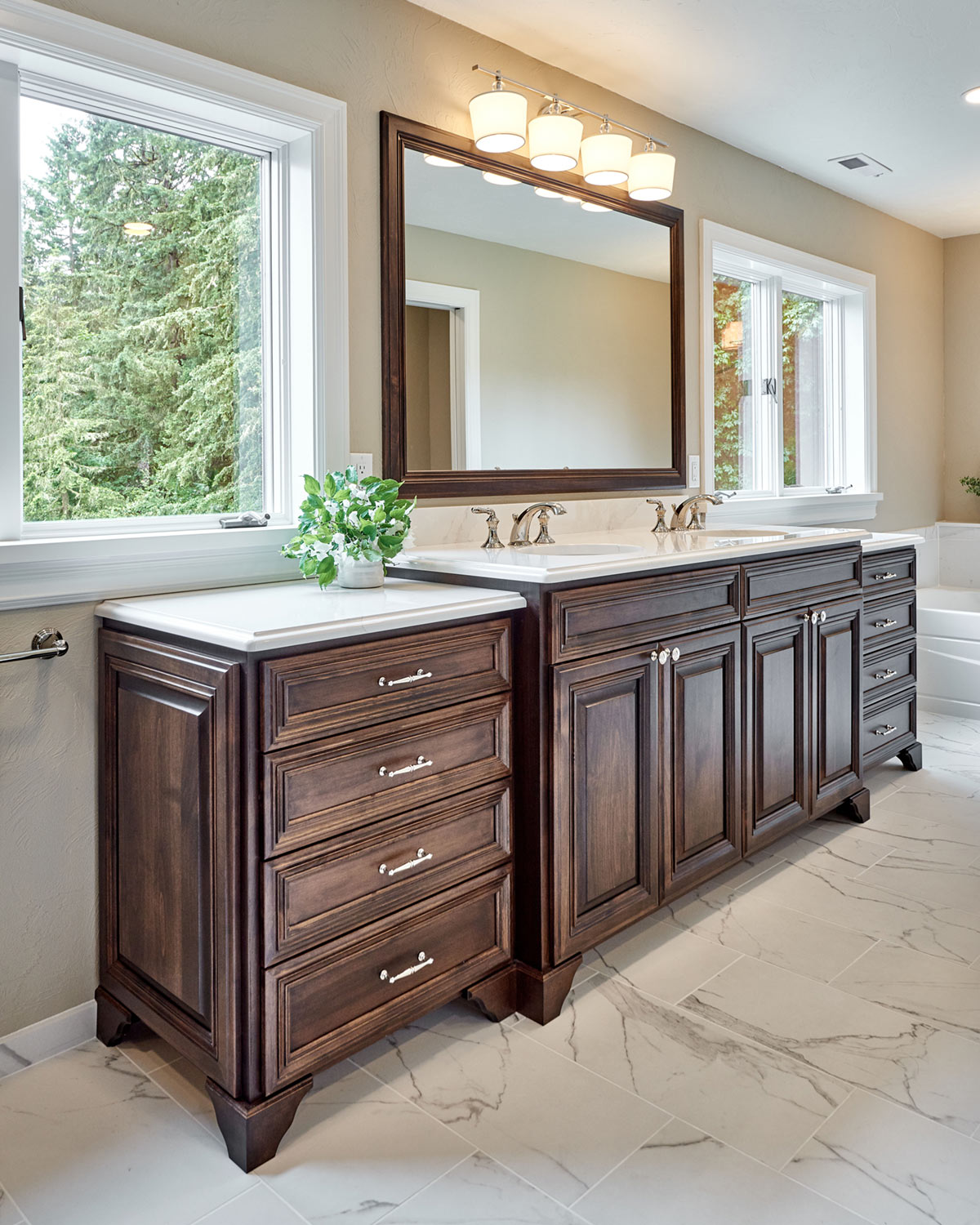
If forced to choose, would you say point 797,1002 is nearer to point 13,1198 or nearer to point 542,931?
point 542,931

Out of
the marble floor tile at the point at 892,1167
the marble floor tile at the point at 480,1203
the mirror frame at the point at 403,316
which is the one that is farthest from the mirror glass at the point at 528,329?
the marble floor tile at the point at 892,1167

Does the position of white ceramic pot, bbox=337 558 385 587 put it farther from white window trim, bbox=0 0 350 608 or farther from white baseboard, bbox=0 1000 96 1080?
white baseboard, bbox=0 1000 96 1080

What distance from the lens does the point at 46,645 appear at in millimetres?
1803

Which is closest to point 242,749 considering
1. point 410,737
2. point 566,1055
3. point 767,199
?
point 410,737

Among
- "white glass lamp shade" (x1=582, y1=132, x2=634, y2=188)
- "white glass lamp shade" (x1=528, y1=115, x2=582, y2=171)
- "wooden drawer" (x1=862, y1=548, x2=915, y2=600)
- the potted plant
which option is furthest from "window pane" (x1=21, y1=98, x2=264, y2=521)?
"wooden drawer" (x1=862, y1=548, x2=915, y2=600)

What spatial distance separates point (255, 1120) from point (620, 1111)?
2.01 ft

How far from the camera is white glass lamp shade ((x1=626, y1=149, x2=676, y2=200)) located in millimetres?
2922

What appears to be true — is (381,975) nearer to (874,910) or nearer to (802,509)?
(874,910)

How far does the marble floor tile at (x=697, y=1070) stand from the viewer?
1.62 meters

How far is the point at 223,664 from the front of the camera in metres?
1.53

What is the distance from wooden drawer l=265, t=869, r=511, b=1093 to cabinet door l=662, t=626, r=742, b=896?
1.71ft

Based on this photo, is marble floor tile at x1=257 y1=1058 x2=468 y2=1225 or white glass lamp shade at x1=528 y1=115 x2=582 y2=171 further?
white glass lamp shade at x1=528 y1=115 x2=582 y2=171

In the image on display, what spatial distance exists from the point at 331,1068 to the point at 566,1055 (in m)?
0.44

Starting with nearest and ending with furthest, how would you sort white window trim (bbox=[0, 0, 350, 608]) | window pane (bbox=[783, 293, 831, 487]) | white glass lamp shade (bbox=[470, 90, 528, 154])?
white window trim (bbox=[0, 0, 350, 608])
white glass lamp shade (bbox=[470, 90, 528, 154])
window pane (bbox=[783, 293, 831, 487])
